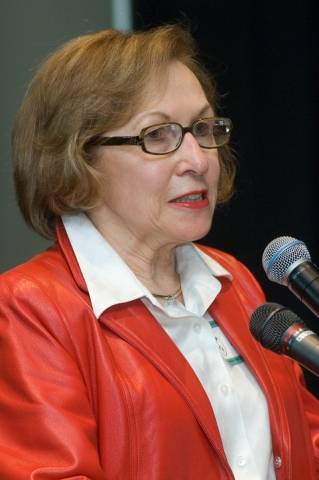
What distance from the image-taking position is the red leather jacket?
4.93ft

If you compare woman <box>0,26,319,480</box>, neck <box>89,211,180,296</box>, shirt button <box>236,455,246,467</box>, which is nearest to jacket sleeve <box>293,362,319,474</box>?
woman <box>0,26,319,480</box>

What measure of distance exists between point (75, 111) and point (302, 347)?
0.96 m

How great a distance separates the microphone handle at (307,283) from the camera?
1283mm

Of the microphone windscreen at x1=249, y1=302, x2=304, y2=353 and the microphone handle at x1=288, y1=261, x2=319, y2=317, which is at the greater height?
the microphone handle at x1=288, y1=261, x2=319, y2=317

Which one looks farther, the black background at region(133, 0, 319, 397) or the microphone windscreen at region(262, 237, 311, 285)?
the black background at region(133, 0, 319, 397)

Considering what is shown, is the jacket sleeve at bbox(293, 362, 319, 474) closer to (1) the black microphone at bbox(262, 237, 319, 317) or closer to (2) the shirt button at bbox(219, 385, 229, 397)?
(2) the shirt button at bbox(219, 385, 229, 397)

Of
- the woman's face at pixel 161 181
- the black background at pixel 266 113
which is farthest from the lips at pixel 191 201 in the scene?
the black background at pixel 266 113

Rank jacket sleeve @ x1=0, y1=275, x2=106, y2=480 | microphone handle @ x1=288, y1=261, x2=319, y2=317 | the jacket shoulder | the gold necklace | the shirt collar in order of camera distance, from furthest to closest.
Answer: the jacket shoulder → the gold necklace → the shirt collar → jacket sleeve @ x1=0, y1=275, x2=106, y2=480 → microphone handle @ x1=288, y1=261, x2=319, y2=317

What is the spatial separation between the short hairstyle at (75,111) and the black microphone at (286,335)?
755 mm

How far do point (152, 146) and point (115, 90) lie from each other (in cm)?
17

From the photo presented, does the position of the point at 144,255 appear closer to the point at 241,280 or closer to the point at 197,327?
the point at 197,327

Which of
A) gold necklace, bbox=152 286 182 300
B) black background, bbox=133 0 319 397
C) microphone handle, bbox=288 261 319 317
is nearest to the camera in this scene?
microphone handle, bbox=288 261 319 317

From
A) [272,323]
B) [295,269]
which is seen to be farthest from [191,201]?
[272,323]

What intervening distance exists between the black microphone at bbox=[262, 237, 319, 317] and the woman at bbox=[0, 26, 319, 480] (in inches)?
17.2
